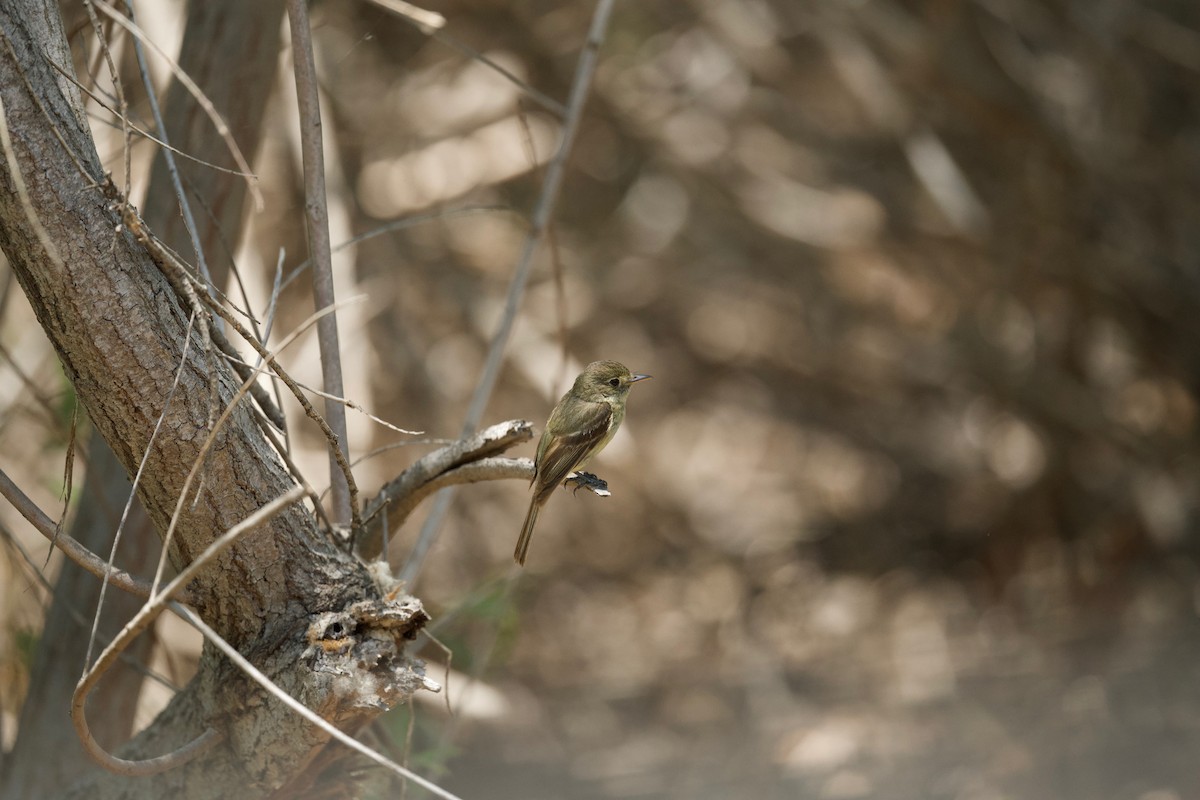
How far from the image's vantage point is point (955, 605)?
5824mm

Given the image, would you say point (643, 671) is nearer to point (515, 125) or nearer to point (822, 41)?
point (515, 125)

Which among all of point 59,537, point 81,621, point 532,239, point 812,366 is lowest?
point 59,537

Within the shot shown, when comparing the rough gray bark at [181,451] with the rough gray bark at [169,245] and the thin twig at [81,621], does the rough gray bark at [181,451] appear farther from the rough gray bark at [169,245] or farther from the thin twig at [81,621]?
the rough gray bark at [169,245]

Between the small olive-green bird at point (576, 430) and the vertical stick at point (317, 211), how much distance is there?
0.38m

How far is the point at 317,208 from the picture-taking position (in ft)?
5.99

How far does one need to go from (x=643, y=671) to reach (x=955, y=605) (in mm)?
1628

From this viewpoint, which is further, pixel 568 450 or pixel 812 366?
pixel 812 366

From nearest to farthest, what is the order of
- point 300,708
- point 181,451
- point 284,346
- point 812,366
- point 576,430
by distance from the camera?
point 300,708, point 284,346, point 181,451, point 576,430, point 812,366

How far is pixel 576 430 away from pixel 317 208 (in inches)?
26.3

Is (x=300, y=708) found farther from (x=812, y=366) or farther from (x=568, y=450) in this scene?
(x=812, y=366)

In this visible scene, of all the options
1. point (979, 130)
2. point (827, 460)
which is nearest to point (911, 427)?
point (827, 460)

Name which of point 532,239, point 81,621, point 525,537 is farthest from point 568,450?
point 81,621

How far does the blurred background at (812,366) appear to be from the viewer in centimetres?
496

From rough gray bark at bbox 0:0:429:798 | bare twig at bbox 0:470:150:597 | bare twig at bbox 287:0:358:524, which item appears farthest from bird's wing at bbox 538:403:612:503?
bare twig at bbox 0:470:150:597
